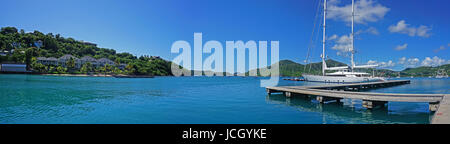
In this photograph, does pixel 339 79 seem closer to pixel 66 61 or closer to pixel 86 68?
pixel 86 68

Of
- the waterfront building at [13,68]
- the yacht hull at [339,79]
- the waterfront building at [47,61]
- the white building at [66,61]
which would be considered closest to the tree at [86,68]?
the white building at [66,61]

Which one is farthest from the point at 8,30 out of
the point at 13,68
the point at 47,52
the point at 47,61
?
the point at 13,68

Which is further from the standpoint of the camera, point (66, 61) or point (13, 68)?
point (66, 61)

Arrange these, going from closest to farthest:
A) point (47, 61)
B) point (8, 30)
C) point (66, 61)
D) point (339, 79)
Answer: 1. point (339, 79)
2. point (47, 61)
3. point (66, 61)
4. point (8, 30)

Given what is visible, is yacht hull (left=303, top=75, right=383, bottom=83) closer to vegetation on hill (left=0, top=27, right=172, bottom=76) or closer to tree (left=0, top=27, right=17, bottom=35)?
vegetation on hill (left=0, top=27, right=172, bottom=76)

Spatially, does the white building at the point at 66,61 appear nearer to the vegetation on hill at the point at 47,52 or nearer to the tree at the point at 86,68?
the vegetation on hill at the point at 47,52

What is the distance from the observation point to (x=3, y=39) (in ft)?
399

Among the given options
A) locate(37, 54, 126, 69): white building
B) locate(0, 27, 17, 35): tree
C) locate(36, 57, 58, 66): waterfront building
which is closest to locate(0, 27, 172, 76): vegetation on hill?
locate(0, 27, 17, 35): tree

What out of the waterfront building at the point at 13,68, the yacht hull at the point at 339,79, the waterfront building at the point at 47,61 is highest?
the waterfront building at the point at 47,61

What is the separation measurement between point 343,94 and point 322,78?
2209 inches

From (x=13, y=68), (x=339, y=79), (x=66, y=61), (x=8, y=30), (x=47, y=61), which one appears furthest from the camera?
(x=8, y=30)
